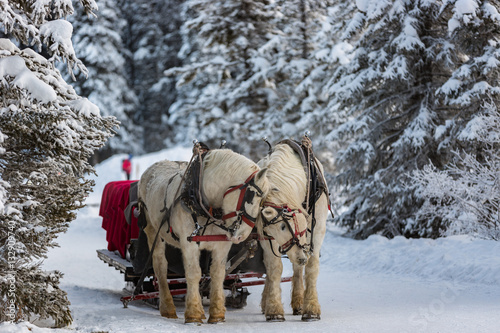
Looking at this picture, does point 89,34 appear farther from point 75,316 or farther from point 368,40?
point 75,316

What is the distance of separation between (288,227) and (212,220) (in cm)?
84

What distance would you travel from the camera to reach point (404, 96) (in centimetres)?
1374

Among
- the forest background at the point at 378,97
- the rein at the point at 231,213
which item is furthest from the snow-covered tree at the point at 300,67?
the rein at the point at 231,213

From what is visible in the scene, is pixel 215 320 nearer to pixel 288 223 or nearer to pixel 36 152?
pixel 288 223

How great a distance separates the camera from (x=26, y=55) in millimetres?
5902

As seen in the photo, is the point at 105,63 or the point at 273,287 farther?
the point at 105,63

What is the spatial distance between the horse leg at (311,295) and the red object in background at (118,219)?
9.96ft

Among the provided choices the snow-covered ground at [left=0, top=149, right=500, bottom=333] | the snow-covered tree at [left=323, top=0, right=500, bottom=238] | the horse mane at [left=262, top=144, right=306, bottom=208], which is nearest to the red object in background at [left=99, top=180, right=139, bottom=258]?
the snow-covered ground at [left=0, top=149, right=500, bottom=333]

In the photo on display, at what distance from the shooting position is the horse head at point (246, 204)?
19.1ft

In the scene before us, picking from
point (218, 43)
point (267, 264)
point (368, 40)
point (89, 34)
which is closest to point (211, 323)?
point (267, 264)

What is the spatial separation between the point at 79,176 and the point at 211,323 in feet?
7.11

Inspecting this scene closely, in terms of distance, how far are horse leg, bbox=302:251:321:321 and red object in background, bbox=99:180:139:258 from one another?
303 centimetres

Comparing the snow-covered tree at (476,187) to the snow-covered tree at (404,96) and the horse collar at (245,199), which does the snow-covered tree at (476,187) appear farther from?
the horse collar at (245,199)

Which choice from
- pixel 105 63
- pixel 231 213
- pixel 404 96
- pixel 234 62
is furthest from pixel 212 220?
pixel 105 63
